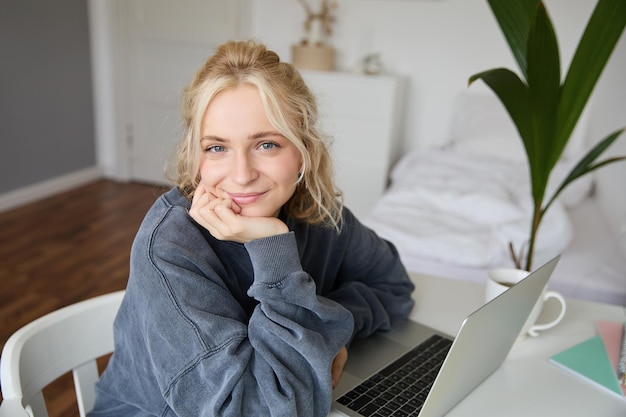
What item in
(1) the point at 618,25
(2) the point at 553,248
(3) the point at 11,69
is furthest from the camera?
(3) the point at 11,69

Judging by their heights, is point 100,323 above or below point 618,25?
below

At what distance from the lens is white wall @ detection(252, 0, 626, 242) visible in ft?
11.7

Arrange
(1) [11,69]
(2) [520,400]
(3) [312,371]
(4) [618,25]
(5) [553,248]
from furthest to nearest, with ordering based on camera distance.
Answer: (1) [11,69] → (5) [553,248] → (4) [618,25] → (2) [520,400] → (3) [312,371]

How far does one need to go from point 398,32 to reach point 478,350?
10.5 ft

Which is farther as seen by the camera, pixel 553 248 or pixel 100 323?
pixel 553 248

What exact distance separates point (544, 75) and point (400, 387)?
25.5 inches

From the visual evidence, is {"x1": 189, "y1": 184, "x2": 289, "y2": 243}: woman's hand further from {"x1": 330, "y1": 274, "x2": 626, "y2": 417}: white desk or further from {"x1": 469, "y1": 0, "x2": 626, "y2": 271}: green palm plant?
{"x1": 469, "y1": 0, "x2": 626, "y2": 271}: green palm plant

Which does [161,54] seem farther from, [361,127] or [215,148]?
[215,148]

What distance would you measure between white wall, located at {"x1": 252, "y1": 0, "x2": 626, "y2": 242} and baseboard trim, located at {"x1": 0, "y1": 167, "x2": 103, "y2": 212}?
63.9 inches

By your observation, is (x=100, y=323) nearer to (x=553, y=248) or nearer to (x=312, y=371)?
(x=312, y=371)

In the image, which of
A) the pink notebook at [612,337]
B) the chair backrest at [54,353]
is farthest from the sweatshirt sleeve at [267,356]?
the pink notebook at [612,337]

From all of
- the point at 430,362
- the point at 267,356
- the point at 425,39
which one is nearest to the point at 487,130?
the point at 425,39

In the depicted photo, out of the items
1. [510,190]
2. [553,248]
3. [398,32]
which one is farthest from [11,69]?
[553,248]

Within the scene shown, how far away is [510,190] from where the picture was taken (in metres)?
2.57
